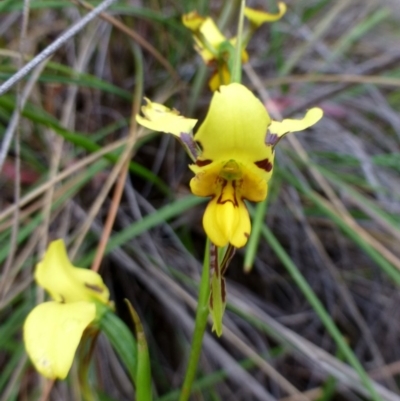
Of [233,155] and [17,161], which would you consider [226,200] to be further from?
[17,161]

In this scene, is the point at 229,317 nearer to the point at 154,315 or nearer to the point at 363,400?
the point at 154,315

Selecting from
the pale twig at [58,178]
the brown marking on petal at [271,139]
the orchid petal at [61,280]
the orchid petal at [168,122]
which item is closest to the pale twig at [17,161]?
the pale twig at [58,178]

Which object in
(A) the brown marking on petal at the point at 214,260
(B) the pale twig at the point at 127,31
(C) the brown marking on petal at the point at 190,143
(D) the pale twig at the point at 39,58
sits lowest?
(A) the brown marking on petal at the point at 214,260

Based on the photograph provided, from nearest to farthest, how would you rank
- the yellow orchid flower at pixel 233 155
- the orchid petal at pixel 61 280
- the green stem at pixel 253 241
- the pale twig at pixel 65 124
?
the yellow orchid flower at pixel 233 155
the orchid petal at pixel 61 280
the green stem at pixel 253 241
the pale twig at pixel 65 124

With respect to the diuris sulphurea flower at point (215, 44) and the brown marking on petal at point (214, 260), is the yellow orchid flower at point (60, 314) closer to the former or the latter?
the brown marking on petal at point (214, 260)

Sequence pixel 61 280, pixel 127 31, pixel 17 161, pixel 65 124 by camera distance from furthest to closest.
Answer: pixel 65 124 → pixel 127 31 → pixel 17 161 → pixel 61 280

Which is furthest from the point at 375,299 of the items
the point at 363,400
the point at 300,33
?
the point at 300,33

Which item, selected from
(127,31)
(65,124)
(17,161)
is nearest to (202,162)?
(17,161)
